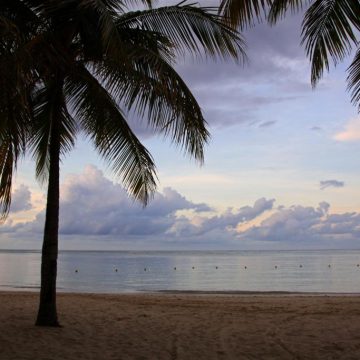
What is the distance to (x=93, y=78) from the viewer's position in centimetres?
903

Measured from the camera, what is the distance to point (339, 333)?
31.3 feet

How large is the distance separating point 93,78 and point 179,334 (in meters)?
4.78

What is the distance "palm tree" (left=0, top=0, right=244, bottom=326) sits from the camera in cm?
679

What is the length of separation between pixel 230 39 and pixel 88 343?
204 inches

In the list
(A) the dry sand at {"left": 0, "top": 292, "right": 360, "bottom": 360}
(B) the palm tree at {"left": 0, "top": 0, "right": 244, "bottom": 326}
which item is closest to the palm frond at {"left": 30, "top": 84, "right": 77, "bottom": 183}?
(B) the palm tree at {"left": 0, "top": 0, "right": 244, "bottom": 326}

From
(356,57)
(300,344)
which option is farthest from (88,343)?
(356,57)

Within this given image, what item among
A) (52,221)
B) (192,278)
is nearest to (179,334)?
(52,221)

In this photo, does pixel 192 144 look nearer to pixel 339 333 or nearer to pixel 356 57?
pixel 356 57

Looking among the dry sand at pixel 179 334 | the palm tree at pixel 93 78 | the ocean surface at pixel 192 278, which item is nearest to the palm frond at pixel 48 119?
the palm tree at pixel 93 78

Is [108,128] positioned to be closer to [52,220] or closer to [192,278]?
[52,220]

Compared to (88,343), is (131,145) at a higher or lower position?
higher

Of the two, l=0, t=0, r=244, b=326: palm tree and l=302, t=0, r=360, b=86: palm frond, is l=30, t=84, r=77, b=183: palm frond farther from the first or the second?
l=302, t=0, r=360, b=86: palm frond

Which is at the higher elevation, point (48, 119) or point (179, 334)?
point (48, 119)

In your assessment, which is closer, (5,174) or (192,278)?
(5,174)
